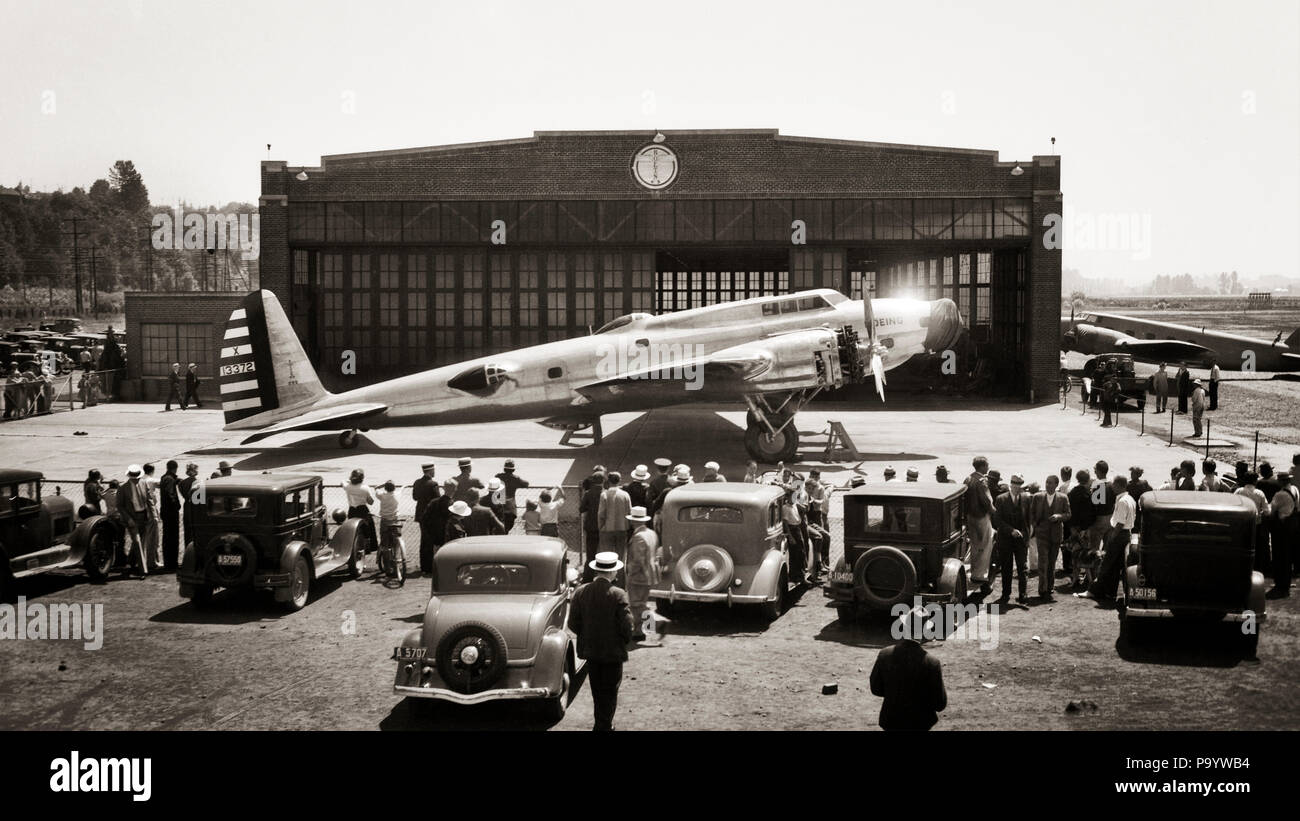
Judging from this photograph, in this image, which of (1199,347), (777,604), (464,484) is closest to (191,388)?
(464,484)

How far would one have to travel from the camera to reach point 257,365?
2998cm

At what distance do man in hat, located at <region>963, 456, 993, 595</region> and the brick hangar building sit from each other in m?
29.2

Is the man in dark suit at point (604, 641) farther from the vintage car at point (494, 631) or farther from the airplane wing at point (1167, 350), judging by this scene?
the airplane wing at point (1167, 350)

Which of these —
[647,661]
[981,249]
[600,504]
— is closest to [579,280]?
[981,249]

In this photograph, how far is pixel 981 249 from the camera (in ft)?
148

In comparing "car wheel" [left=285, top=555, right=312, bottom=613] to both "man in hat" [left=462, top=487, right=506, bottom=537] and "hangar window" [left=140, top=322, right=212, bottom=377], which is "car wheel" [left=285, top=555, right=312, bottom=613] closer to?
"man in hat" [left=462, top=487, right=506, bottom=537]

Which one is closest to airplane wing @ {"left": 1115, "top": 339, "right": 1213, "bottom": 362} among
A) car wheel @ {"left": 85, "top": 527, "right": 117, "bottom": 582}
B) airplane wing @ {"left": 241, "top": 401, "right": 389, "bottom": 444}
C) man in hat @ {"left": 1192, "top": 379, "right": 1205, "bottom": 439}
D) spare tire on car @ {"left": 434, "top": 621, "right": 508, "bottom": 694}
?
man in hat @ {"left": 1192, "top": 379, "right": 1205, "bottom": 439}

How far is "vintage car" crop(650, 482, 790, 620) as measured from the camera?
14391 millimetres

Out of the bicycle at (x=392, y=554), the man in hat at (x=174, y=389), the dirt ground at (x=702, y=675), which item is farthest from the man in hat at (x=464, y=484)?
the man in hat at (x=174, y=389)

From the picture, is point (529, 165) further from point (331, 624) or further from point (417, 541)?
point (331, 624)

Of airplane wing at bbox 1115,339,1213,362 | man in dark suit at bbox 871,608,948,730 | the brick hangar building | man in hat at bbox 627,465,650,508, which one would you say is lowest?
man in dark suit at bbox 871,608,948,730

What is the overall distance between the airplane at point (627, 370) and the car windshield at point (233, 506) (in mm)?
14147

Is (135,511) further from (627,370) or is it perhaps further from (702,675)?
(627,370)
